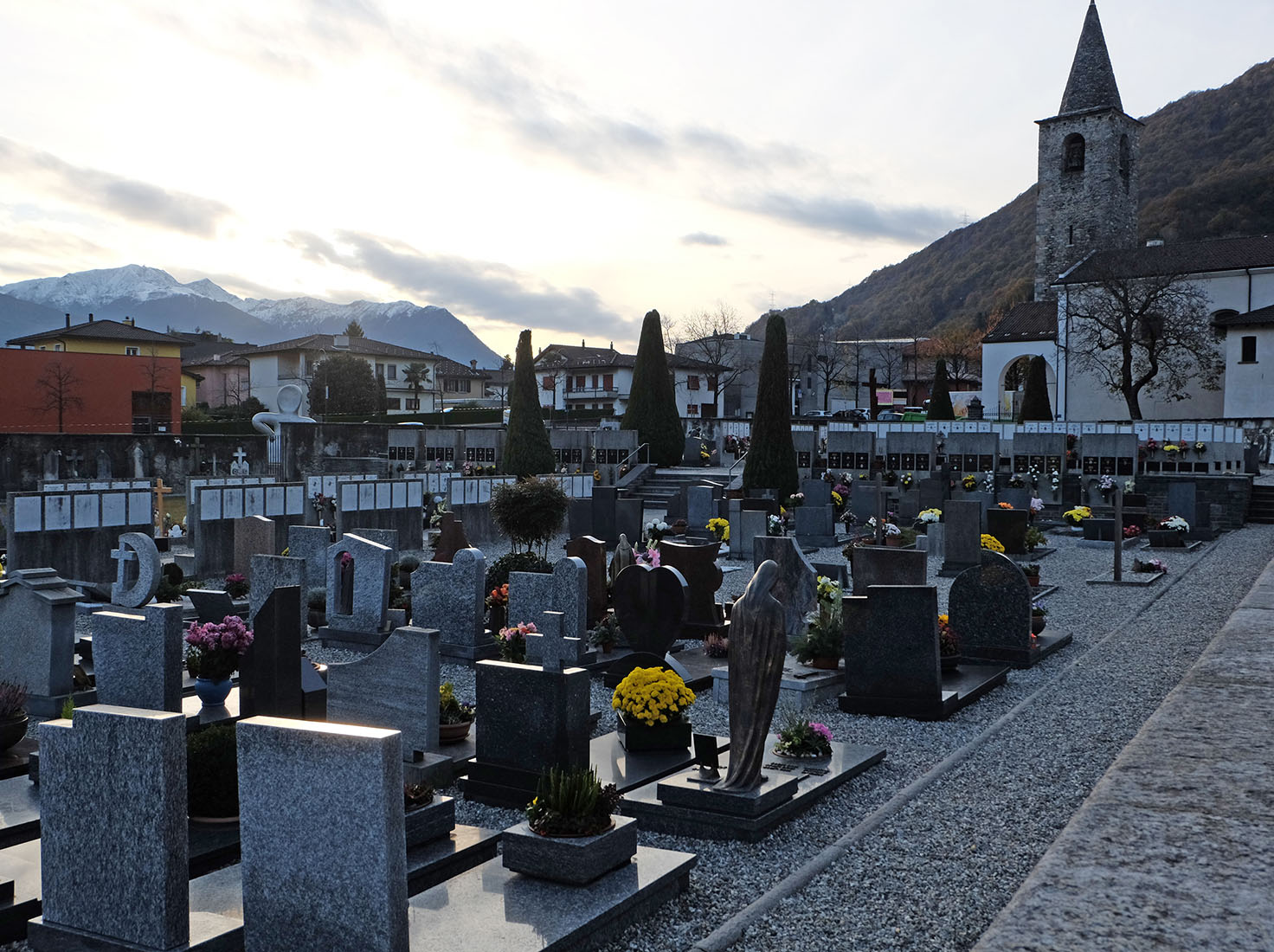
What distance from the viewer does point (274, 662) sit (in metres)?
7.28

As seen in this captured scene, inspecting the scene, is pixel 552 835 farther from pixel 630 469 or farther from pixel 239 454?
pixel 239 454

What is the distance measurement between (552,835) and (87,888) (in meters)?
2.09

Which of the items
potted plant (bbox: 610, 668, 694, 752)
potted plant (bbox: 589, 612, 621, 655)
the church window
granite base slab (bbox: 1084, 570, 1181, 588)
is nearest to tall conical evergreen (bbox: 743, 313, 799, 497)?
granite base slab (bbox: 1084, 570, 1181, 588)

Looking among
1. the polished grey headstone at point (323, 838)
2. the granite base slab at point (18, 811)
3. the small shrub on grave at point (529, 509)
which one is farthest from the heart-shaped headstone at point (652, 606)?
the small shrub on grave at point (529, 509)

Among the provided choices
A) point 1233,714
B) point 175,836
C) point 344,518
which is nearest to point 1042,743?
point 1233,714

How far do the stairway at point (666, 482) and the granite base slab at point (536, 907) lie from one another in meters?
25.5

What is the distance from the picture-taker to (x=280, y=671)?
24.0 feet

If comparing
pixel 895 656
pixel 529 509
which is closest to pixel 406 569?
pixel 529 509

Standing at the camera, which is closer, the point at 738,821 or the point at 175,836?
the point at 175,836

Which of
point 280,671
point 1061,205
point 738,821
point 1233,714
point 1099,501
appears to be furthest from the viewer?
point 1061,205

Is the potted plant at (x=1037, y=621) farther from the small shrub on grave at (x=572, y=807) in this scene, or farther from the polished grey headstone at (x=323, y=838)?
the polished grey headstone at (x=323, y=838)

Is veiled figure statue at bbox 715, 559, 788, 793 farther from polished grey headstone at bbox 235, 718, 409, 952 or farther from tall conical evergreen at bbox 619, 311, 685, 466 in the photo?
tall conical evergreen at bbox 619, 311, 685, 466

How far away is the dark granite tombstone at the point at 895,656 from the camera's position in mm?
9133

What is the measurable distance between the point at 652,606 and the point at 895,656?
2.41m
